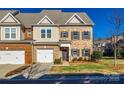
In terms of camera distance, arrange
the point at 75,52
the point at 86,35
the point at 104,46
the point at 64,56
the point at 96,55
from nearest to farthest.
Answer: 1. the point at 96,55
2. the point at 64,56
3. the point at 75,52
4. the point at 86,35
5. the point at 104,46

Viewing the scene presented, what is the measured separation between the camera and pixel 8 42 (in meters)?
31.3

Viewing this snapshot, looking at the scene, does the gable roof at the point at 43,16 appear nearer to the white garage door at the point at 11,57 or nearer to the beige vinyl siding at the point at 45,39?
the beige vinyl siding at the point at 45,39

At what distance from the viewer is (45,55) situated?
31.1m

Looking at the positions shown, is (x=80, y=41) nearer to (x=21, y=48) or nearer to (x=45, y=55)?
(x=45, y=55)

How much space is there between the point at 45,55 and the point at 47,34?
3893mm

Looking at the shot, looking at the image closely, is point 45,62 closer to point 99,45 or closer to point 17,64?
point 17,64

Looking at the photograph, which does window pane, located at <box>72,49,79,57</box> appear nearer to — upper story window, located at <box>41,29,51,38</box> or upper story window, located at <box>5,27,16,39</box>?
upper story window, located at <box>41,29,51,38</box>

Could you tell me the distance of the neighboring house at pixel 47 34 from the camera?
31.5 m

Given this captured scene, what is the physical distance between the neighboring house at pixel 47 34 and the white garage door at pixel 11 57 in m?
0.28

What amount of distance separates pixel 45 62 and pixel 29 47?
3218mm

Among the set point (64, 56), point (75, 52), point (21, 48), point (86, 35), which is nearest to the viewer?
point (21, 48)

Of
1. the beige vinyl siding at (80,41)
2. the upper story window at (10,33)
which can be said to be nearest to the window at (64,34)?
the beige vinyl siding at (80,41)

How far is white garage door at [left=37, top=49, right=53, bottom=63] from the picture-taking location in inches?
1189

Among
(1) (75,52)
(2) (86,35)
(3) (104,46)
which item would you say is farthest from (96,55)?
(3) (104,46)
